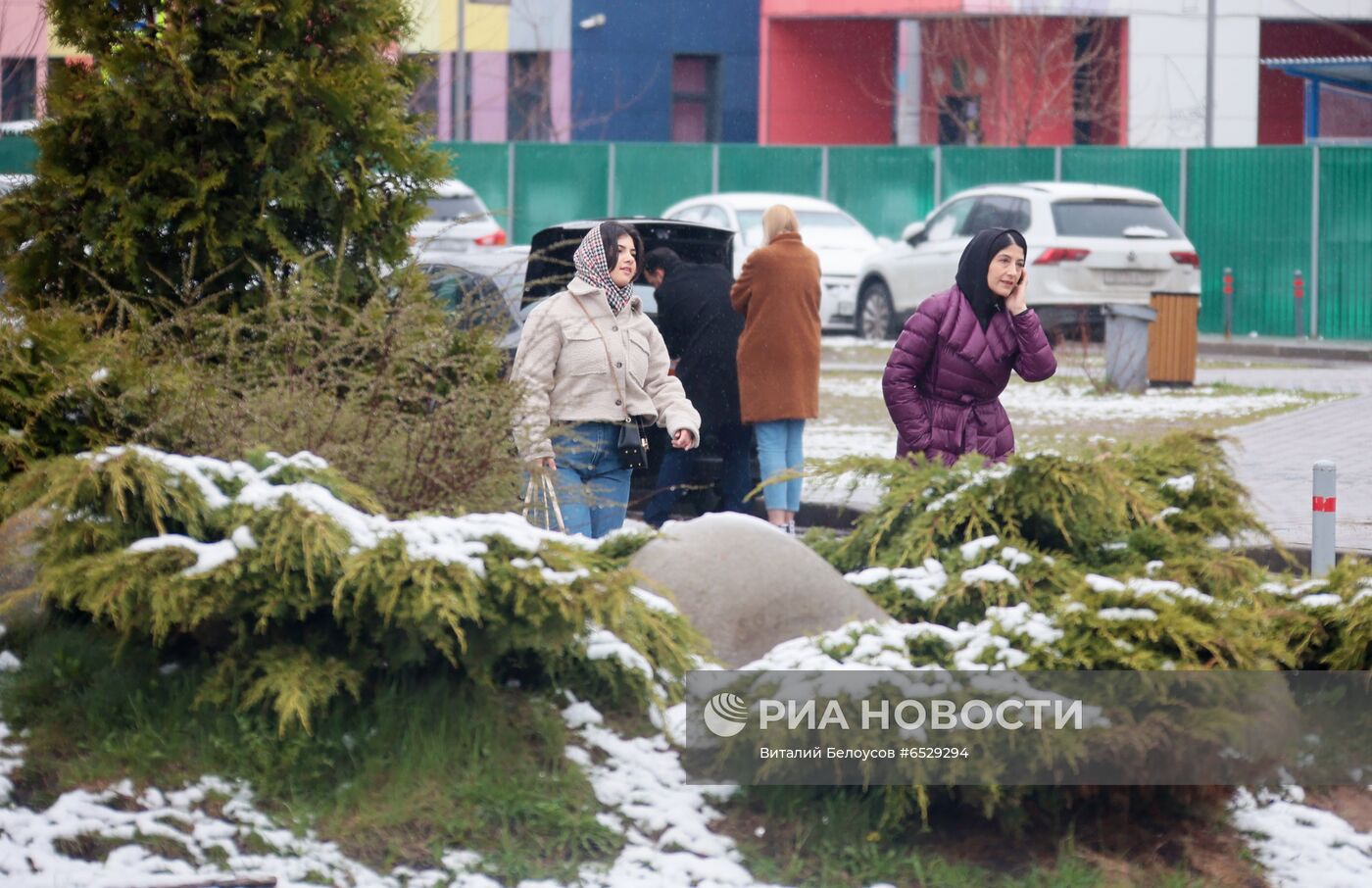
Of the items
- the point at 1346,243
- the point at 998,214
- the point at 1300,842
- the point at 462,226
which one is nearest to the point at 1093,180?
the point at 1346,243

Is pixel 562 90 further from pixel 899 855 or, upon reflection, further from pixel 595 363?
pixel 899 855

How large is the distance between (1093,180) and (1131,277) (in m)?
7.79

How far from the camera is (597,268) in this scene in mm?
7250

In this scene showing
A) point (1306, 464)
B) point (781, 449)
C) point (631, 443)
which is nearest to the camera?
point (631, 443)

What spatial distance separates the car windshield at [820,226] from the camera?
23.0m

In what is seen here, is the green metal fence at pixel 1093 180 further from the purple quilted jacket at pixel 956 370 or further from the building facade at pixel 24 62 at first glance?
the purple quilted jacket at pixel 956 370

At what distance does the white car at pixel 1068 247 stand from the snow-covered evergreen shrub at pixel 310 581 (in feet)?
47.6

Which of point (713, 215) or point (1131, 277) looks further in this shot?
point (713, 215)

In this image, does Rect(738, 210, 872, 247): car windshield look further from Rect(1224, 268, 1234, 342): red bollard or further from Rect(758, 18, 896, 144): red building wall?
Rect(758, 18, 896, 144): red building wall

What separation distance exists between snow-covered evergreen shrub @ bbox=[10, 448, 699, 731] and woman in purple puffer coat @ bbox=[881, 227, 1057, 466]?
1888mm

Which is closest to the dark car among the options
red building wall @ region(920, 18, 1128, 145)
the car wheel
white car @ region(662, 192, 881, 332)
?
the car wheel

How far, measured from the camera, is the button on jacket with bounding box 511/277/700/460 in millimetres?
7211

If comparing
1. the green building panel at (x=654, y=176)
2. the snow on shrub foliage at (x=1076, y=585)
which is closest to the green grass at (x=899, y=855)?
the snow on shrub foliage at (x=1076, y=585)

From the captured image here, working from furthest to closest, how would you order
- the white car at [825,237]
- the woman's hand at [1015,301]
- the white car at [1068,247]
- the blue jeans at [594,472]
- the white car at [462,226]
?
the white car at [825,237]
the white car at [462,226]
the white car at [1068,247]
the blue jeans at [594,472]
the woman's hand at [1015,301]
